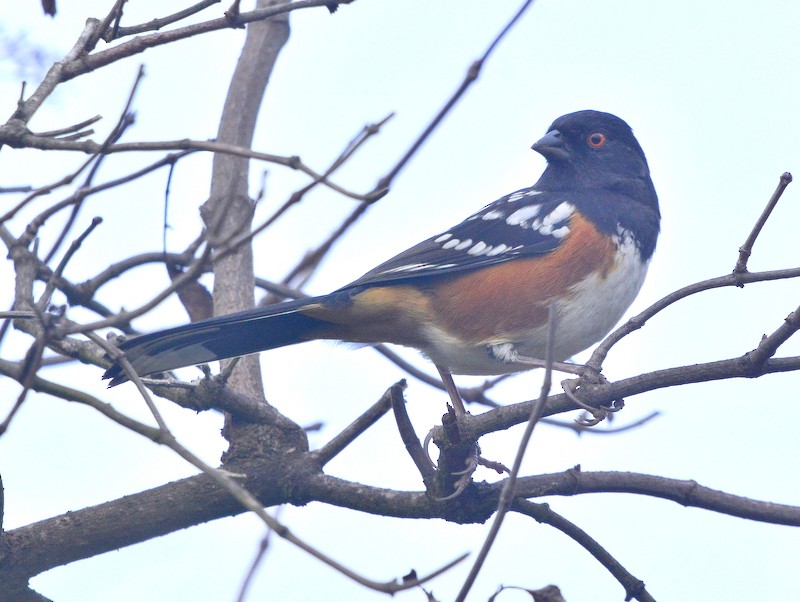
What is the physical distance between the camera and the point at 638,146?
400 cm

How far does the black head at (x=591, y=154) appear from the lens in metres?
3.80

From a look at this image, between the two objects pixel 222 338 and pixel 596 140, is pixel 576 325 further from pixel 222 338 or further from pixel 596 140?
pixel 222 338

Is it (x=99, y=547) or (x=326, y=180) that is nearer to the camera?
(x=326, y=180)

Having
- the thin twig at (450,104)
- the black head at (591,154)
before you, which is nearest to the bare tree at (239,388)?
the thin twig at (450,104)

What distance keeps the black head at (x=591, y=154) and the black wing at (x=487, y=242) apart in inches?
7.0

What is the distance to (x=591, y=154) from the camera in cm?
388

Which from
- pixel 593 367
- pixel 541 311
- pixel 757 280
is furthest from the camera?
pixel 541 311

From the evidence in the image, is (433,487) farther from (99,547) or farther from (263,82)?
(263,82)

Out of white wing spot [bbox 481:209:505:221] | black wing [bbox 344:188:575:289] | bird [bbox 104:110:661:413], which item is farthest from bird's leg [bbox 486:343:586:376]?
white wing spot [bbox 481:209:505:221]

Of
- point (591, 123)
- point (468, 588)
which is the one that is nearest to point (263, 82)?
point (591, 123)

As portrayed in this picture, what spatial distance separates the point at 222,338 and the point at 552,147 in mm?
1655

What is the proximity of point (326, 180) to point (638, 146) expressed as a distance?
8.43ft

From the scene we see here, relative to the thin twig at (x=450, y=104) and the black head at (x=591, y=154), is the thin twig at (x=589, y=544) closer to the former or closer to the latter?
the thin twig at (x=450, y=104)

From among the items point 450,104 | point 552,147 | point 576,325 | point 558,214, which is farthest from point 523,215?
point 450,104
